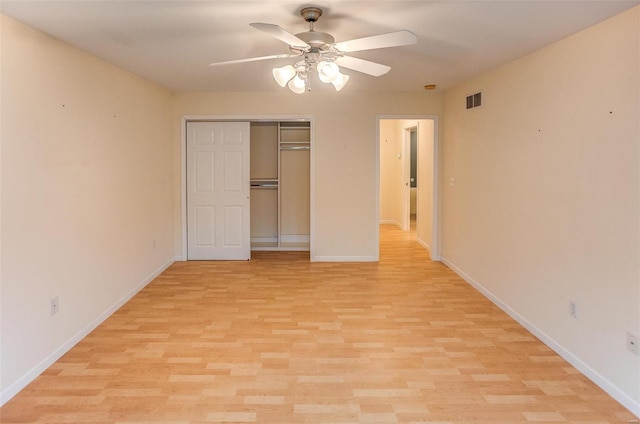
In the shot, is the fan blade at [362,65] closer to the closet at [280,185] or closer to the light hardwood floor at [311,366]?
the light hardwood floor at [311,366]

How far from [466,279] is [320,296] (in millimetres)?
1801

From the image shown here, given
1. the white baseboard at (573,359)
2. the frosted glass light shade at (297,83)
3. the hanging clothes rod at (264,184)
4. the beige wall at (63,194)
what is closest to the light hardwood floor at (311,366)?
the white baseboard at (573,359)

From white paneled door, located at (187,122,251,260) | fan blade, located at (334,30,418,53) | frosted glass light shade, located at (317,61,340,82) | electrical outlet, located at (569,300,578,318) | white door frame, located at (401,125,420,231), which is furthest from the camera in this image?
white door frame, located at (401,125,420,231)

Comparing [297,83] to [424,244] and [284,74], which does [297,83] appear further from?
[424,244]

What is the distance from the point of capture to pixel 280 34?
234 cm

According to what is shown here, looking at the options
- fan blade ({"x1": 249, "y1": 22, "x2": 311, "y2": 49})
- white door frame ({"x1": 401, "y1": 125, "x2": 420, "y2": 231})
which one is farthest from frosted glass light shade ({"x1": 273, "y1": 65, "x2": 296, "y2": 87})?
white door frame ({"x1": 401, "y1": 125, "x2": 420, "y2": 231})

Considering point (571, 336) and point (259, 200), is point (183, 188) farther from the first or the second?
point (571, 336)

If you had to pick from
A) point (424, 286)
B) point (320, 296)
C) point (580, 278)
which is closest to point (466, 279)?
point (424, 286)

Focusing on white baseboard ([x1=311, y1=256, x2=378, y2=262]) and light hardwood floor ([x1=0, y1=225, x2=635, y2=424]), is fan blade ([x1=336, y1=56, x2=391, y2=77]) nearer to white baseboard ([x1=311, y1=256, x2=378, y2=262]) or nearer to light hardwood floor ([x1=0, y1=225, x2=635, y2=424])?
light hardwood floor ([x1=0, y1=225, x2=635, y2=424])

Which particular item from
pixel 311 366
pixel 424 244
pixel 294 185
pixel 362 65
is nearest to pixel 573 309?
pixel 311 366

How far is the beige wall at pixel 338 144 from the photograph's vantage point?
19.5 feet

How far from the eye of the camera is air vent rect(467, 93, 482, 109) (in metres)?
4.70

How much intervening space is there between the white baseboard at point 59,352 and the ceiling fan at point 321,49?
245 cm

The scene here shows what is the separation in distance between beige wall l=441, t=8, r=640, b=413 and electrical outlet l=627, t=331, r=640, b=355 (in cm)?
3
